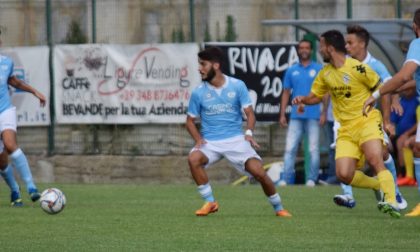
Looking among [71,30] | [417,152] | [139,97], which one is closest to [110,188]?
[139,97]

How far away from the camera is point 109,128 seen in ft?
76.6

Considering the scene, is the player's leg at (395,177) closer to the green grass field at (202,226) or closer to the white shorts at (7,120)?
the green grass field at (202,226)

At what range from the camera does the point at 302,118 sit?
67.2 feet

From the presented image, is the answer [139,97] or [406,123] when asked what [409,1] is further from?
[139,97]

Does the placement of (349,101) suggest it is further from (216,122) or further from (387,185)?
(216,122)

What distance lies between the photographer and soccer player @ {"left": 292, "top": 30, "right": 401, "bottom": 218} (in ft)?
42.8

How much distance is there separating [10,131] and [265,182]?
3486 millimetres

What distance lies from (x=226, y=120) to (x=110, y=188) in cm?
598

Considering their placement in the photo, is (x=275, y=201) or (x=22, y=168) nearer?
(x=275, y=201)

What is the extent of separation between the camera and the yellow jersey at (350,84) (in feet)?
43.3

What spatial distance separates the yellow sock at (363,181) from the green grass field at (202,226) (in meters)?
0.37

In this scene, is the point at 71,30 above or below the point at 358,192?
above

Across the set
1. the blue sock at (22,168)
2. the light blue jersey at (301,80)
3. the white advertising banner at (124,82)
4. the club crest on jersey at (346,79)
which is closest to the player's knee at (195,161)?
the club crest on jersey at (346,79)

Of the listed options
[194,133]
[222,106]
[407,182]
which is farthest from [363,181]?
[407,182]
